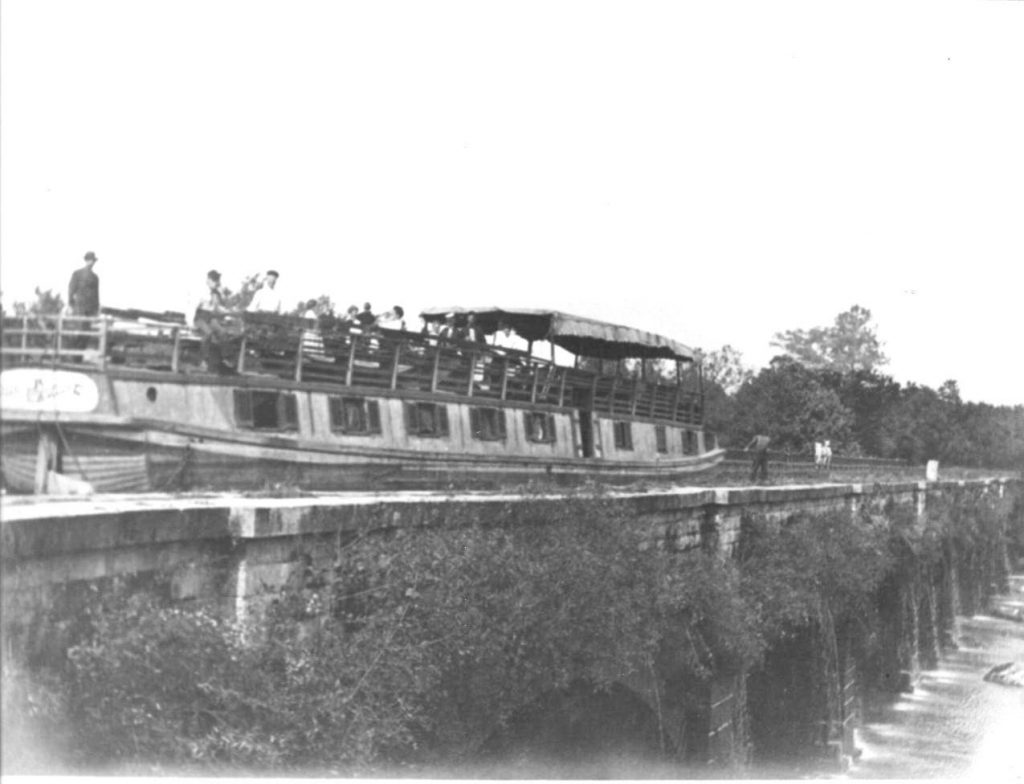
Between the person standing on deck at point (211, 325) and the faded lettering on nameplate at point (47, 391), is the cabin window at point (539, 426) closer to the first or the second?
the person standing on deck at point (211, 325)

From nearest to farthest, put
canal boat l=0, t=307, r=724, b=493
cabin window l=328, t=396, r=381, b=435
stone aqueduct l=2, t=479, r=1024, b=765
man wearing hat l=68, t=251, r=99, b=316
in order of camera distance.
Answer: stone aqueduct l=2, t=479, r=1024, b=765 → man wearing hat l=68, t=251, r=99, b=316 → canal boat l=0, t=307, r=724, b=493 → cabin window l=328, t=396, r=381, b=435

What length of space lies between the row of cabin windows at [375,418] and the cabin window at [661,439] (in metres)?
1.49

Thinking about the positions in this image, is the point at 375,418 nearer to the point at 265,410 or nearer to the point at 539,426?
the point at 265,410

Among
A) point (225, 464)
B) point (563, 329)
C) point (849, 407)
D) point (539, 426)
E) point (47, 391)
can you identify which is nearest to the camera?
point (47, 391)

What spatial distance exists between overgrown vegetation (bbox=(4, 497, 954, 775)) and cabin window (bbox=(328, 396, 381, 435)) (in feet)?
11.4

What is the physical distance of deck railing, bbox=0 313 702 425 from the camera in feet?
28.3

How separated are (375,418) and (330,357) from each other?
137 cm

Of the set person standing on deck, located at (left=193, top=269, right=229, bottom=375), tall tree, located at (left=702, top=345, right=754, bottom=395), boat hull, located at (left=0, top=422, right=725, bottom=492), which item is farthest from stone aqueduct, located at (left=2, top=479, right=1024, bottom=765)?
tall tree, located at (left=702, top=345, right=754, bottom=395)

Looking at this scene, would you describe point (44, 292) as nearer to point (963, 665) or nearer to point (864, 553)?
point (864, 553)

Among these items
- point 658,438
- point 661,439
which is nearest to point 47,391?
point 658,438

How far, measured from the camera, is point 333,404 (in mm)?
14711

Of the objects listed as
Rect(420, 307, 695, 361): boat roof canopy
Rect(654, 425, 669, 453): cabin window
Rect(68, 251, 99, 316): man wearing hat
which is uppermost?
Rect(420, 307, 695, 361): boat roof canopy

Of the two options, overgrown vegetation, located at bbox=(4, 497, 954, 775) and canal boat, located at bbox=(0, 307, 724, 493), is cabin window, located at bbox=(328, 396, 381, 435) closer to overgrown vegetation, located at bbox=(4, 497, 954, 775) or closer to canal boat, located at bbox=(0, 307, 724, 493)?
canal boat, located at bbox=(0, 307, 724, 493)

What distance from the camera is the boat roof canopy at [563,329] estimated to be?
20.1 metres
